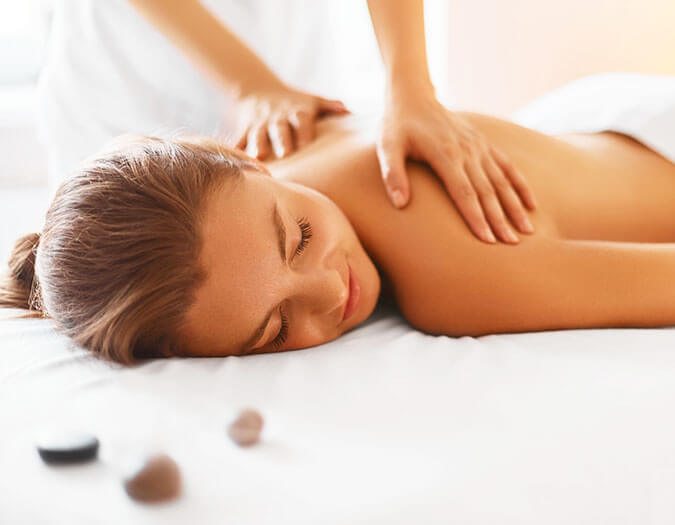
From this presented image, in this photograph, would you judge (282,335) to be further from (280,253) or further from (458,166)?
(458,166)

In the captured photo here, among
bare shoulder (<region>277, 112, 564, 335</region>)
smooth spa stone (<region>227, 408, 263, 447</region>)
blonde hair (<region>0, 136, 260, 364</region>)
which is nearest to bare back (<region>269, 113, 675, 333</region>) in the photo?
bare shoulder (<region>277, 112, 564, 335</region>)

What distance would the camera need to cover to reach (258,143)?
120 cm

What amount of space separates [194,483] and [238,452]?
0.05m

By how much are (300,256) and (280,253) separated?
41mm

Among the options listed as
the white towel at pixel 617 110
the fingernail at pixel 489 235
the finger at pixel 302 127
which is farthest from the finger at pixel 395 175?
the white towel at pixel 617 110

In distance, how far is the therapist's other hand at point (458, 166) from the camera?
954 mm

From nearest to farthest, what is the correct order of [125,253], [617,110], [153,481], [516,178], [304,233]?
[153,481] < [125,253] < [304,233] < [516,178] < [617,110]

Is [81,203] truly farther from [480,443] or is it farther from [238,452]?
[480,443]

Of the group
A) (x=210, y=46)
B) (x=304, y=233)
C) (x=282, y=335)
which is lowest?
(x=282, y=335)

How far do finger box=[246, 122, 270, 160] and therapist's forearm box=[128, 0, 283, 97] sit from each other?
0.13 metres

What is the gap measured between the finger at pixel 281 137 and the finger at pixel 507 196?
348mm

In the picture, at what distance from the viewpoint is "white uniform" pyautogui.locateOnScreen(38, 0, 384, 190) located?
5.13 feet

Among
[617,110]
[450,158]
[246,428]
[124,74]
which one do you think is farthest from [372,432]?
[124,74]

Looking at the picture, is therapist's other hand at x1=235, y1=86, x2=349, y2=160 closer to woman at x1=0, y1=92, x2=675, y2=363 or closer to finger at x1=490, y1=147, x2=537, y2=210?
woman at x1=0, y1=92, x2=675, y2=363
